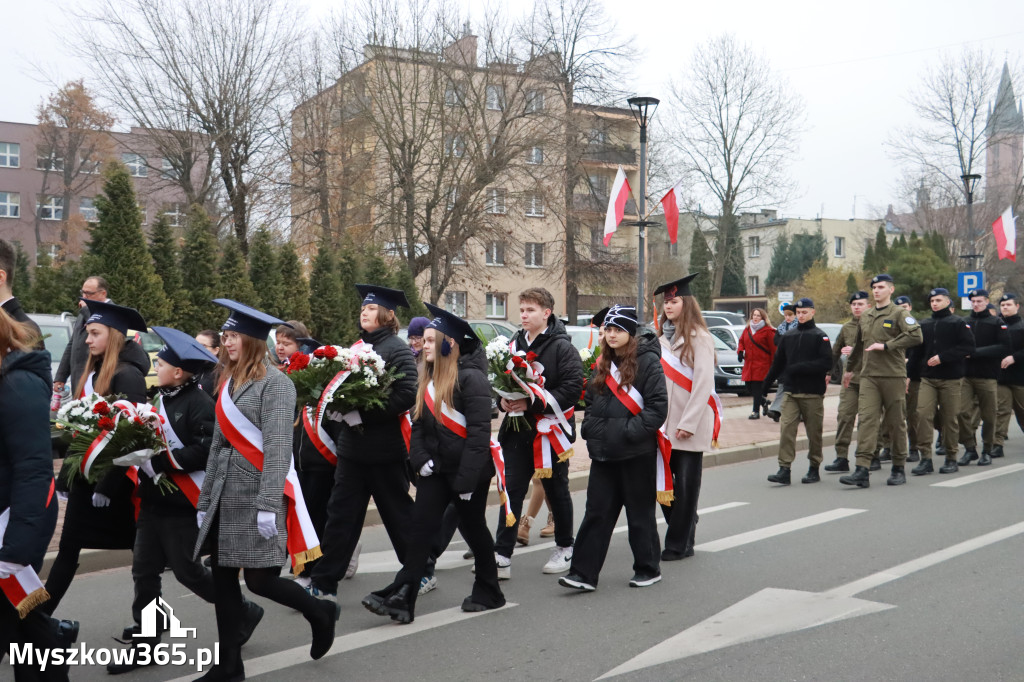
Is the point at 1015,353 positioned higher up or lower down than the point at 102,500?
higher up

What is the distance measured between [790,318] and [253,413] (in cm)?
1304

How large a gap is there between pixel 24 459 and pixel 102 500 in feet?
5.22

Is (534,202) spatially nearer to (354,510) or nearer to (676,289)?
(676,289)

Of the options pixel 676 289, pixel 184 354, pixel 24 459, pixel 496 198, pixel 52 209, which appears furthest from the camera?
pixel 52 209

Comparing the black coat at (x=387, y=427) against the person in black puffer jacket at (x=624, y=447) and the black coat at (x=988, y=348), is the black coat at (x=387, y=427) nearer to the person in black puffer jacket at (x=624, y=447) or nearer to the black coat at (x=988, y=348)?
the person in black puffer jacket at (x=624, y=447)

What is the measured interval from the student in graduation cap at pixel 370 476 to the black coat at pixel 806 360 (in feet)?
18.5

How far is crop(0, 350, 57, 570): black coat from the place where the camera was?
3.63 meters

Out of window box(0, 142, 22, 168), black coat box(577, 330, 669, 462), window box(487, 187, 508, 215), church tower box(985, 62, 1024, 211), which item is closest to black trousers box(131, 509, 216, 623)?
black coat box(577, 330, 669, 462)

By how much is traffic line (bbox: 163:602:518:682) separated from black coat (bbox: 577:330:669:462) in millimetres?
1164

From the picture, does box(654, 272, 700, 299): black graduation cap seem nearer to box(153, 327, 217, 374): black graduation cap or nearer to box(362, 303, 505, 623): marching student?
box(362, 303, 505, 623): marching student

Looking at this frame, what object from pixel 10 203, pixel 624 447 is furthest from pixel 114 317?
pixel 10 203

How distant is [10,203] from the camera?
189ft

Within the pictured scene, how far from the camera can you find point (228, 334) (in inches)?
195

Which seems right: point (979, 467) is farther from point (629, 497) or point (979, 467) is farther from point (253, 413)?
point (253, 413)
